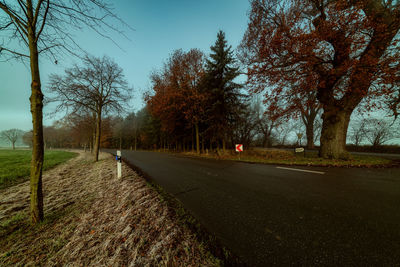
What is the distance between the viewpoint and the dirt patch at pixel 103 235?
1648 mm

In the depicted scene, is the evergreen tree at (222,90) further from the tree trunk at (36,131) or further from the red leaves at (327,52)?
the tree trunk at (36,131)

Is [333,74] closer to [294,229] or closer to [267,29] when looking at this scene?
[267,29]

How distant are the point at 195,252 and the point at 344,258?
177 centimetres

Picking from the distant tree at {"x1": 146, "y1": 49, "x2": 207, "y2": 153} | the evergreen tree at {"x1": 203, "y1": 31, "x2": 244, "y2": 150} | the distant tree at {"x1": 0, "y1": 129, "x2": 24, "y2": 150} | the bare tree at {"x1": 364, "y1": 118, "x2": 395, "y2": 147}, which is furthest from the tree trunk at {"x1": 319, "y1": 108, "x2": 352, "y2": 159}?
the distant tree at {"x1": 0, "y1": 129, "x2": 24, "y2": 150}

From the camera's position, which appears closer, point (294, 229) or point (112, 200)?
point (294, 229)

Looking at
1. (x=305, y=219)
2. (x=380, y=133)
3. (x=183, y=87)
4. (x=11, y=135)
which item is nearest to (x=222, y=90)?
(x=183, y=87)

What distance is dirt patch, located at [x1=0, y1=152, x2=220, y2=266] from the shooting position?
1648 mm

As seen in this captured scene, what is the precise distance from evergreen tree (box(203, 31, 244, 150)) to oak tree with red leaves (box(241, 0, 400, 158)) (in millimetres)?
4254

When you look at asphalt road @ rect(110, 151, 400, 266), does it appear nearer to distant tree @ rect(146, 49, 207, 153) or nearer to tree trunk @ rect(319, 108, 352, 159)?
tree trunk @ rect(319, 108, 352, 159)

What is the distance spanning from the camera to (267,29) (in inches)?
306

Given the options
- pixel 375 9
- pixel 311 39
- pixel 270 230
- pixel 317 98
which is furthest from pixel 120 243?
pixel 375 9

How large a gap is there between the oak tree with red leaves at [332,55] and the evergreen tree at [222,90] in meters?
4.25

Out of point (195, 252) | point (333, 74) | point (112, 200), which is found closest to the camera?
point (195, 252)

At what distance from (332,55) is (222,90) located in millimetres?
7907
